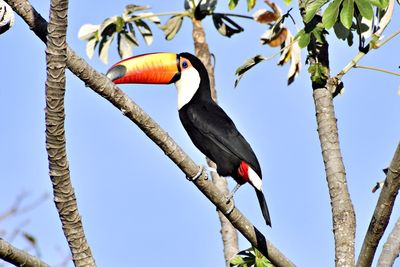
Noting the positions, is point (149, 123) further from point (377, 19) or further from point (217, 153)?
point (217, 153)

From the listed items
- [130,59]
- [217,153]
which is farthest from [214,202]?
[130,59]

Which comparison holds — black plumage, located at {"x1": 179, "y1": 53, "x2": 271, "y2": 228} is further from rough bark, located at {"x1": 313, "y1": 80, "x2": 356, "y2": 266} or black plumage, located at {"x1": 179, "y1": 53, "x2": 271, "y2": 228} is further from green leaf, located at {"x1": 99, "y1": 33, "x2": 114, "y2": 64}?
rough bark, located at {"x1": 313, "y1": 80, "x2": 356, "y2": 266}

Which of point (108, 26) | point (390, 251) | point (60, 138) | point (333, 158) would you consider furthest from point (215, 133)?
point (60, 138)

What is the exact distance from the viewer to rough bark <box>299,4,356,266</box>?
3.78 m

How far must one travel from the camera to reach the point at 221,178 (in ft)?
16.6

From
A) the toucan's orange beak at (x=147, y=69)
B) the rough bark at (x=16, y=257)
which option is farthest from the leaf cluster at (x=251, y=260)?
the toucan's orange beak at (x=147, y=69)

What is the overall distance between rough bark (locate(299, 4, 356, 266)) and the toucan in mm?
783

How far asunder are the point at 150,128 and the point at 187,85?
89.4 inches

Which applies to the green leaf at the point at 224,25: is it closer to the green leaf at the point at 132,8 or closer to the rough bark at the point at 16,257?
the green leaf at the point at 132,8

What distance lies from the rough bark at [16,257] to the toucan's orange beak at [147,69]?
2.27m

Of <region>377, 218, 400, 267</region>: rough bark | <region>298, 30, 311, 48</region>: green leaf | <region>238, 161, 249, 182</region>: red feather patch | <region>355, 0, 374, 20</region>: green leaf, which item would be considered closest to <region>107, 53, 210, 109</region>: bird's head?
<region>238, 161, 249, 182</region>: red feather patch

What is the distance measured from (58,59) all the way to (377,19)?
191 cm

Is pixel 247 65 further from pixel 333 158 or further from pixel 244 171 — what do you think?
pixel 244 171

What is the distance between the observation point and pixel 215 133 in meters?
5.10
